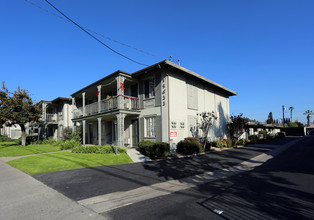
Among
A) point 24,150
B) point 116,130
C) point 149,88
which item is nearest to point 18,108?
point 24,150

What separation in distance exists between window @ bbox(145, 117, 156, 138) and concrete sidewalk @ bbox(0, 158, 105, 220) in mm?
9147

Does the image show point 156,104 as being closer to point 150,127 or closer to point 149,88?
point 149,88

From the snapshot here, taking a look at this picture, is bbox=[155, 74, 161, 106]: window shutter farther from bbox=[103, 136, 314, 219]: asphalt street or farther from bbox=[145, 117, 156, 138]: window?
bbox=[103, 136, 314, 219]: asphalt street

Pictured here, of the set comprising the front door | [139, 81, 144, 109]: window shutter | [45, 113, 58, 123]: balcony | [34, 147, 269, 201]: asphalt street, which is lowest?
[34, 147, 269, 201]: asphalt street

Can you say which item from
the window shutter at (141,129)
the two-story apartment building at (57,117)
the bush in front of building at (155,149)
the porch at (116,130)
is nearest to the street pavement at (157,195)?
the bush in front of building at (155,149)

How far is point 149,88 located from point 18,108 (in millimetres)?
15922

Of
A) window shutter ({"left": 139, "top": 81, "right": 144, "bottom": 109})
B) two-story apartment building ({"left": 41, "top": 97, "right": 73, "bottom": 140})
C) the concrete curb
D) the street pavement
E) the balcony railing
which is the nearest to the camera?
the street pavement

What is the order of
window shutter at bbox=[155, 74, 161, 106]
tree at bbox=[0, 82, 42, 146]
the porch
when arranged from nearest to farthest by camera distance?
the porch < window shutter at bbox=[155, 74, 161, 106] < tree at bbox=[0, 82, 42, 146]

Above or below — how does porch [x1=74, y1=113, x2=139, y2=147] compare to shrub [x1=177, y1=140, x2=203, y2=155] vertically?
above

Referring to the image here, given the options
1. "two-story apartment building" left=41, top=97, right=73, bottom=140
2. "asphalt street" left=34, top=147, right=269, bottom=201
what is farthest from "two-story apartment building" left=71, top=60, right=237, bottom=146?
"two-story apartment building" left=41, top=97, right=73, bottom=140

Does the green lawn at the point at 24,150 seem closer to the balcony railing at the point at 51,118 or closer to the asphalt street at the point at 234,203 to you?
the balcony railing at the point at 51,118

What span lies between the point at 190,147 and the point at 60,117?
23.1 metres

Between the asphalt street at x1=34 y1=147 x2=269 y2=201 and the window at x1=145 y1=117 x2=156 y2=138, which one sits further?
the window at x1=145 y1=117 x2=156 y2=138

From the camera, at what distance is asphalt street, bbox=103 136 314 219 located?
4.15 metres
